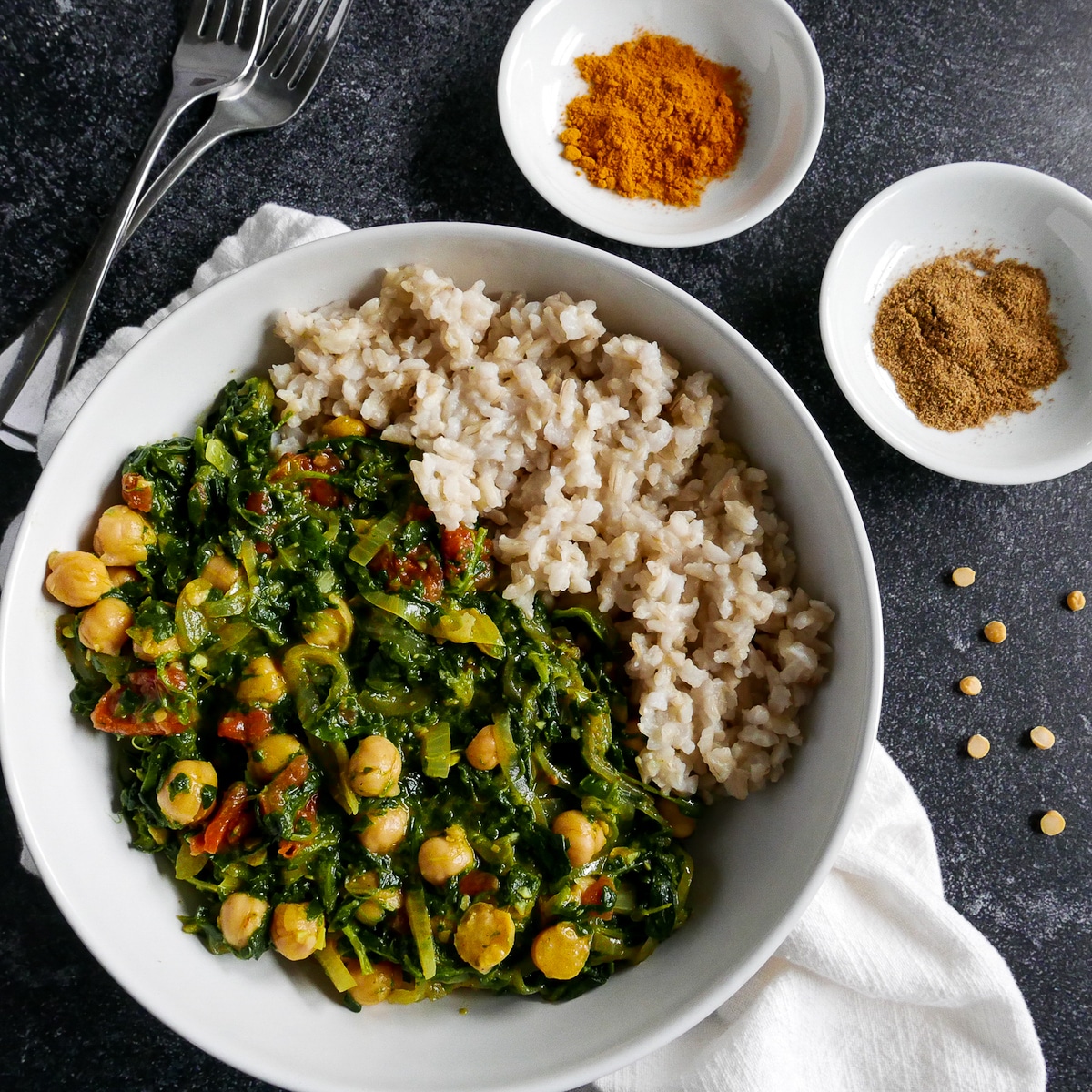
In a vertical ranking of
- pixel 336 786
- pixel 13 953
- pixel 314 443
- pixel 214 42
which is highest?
pixel 214 42

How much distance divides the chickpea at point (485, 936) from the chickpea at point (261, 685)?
82 cm

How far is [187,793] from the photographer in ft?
8.19

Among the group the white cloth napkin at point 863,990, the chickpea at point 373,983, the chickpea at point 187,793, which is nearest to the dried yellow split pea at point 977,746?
the white cloth napkin at point 863,990

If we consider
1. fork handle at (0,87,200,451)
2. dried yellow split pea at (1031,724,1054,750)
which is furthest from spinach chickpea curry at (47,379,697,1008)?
dried yellow split pea at (1031,724,1054,750)

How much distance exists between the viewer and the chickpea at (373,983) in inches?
104

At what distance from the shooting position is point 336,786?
8.61 ft

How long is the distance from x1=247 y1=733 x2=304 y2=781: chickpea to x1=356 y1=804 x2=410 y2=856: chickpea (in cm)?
28

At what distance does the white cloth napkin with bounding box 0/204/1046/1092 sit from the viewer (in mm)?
3061

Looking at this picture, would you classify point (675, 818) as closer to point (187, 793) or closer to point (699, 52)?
point (187, 793)

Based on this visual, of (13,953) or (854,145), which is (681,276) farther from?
(13,953)

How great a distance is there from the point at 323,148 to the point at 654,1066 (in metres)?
3.42

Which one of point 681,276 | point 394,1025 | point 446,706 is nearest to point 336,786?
point 446,706

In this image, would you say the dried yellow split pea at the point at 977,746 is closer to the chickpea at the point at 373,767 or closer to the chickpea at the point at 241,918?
the chickpea at the point at 373,767

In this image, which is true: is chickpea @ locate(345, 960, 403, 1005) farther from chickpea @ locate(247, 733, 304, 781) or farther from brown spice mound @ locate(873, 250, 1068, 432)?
brown spice mound @ locate(873, 250, 1068, 432)
